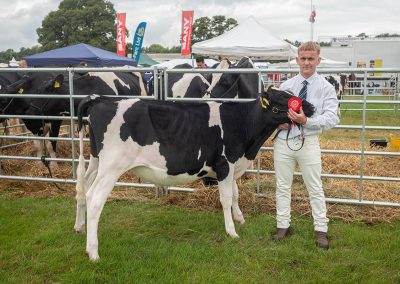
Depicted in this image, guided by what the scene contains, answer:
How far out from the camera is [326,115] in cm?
407

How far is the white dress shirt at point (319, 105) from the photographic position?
4.05 m

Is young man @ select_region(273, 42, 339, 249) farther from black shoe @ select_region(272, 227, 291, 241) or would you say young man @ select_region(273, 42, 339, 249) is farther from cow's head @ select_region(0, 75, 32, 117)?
cow's head @ select_region(0, 75, 32, 117)

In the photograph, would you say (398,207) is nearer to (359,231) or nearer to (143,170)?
(359,231)

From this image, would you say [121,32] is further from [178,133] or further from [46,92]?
[178,133]

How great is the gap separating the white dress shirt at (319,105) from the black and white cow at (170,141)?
0.13 metres

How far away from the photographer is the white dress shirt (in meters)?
4.05

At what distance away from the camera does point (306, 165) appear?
14.0 ft

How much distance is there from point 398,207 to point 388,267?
1725 millimetres

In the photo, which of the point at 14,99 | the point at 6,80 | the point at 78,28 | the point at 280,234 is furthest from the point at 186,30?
the point at 78,28

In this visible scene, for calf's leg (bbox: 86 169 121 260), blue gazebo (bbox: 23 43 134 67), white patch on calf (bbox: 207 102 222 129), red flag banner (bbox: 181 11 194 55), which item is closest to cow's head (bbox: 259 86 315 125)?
white patch on calf (bbox: 207 102 222 129)

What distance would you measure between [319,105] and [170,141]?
4.99 ft

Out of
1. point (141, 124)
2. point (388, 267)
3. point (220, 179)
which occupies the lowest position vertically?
point (388, 267)

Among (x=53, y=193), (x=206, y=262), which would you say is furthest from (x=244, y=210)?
(x=53, y=193)

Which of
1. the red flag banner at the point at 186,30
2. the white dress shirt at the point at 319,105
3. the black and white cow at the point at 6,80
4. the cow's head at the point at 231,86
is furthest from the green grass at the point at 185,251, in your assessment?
the red flag banner at the point at 186,30
